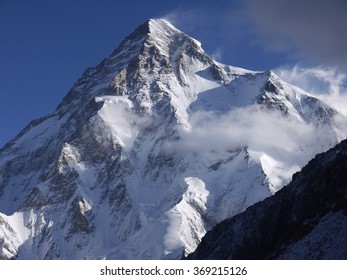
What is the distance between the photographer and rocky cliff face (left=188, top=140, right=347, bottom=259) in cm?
12950

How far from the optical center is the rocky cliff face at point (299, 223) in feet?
425

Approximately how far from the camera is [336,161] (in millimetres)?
147000

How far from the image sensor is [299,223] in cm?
14412

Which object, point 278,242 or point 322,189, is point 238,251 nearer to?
point 278,242

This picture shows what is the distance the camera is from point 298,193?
150625 mm
